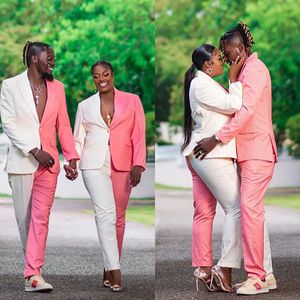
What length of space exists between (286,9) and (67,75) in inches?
177

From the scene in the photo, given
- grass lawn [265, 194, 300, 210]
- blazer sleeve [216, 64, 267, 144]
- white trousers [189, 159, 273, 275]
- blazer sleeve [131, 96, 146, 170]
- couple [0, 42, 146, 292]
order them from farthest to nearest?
grass lawn [265, 194, 300, 210], blazer sleeve [131, 96, 146, 170], couple [0, 42, 146, 292], white trousers [189, 159, 273, 275], blazer sleeve [216, 64, 267, 144]

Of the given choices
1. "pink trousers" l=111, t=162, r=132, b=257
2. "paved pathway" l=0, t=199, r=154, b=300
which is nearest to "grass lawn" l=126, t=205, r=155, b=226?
"paved pathway" l=0, t=199, r=154, b=300

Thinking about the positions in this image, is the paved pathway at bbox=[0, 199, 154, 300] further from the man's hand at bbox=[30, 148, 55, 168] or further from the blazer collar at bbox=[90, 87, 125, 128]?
the blazer collar at bbox=[90, 87, 125, 128]

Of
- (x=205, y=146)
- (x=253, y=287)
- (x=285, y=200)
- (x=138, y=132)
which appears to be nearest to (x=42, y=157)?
(x=138, y=132)

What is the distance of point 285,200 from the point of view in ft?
37.5

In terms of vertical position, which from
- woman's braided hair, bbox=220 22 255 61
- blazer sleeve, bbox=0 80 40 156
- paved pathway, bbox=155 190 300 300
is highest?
woman's braided hair, bbox=220 22 255 61

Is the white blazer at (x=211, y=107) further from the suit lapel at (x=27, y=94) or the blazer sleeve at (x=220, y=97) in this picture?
the suit lapel at (x=27, y=94)

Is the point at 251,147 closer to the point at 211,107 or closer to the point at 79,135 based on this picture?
the point at 211,107

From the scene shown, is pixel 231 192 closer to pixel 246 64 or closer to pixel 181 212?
pixel 246 64

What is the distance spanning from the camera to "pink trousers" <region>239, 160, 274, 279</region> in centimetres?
488

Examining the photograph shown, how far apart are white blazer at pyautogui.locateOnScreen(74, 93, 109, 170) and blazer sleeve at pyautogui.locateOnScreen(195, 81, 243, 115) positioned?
1.64 feet

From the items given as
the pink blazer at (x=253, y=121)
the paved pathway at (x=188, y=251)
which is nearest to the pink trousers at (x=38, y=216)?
the paved pathway at (x=188, y=251)

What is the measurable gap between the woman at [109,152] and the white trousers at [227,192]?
0.34 metres

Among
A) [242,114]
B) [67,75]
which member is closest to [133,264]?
[242,114]
